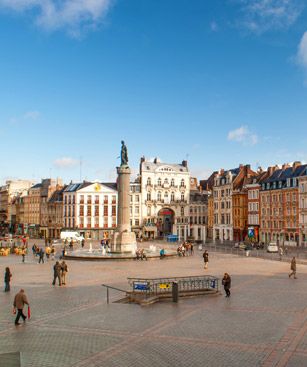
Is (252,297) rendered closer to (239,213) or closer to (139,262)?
(139,262)

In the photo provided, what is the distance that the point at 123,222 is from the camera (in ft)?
161

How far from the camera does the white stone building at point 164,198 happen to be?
10012 cm

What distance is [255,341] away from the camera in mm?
14742

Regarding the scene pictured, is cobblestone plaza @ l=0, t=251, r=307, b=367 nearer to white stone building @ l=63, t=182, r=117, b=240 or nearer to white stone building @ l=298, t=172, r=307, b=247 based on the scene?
white stone building @ l=298, t=172, r=307, b=247

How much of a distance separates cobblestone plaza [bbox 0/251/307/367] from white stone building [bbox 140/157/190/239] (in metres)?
73.1

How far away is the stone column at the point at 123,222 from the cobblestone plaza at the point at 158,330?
2163 cm

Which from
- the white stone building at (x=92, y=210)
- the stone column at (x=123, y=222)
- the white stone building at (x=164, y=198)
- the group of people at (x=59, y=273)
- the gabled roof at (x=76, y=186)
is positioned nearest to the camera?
the group of people at (x=59, y=273)

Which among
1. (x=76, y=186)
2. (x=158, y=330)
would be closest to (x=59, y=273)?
(x=158, y=330)

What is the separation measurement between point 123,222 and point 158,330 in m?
33.0

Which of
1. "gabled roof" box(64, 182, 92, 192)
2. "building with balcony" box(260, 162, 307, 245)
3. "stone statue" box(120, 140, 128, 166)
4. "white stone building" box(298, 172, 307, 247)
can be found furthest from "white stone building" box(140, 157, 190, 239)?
"stone statue" box(120, 140, 128, 166)

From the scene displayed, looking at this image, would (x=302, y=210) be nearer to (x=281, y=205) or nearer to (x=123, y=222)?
(x=281, y=205)

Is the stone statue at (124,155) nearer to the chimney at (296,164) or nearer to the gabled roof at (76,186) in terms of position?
the chimney at (296,164)

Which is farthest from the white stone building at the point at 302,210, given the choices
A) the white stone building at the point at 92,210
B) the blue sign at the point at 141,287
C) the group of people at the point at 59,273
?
the blue sign at the point at 141,287

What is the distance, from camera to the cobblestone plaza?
1312cm
